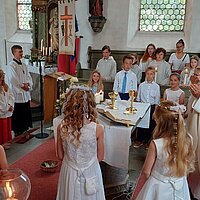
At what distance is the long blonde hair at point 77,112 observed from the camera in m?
2.31

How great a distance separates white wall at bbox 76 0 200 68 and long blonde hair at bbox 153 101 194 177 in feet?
19.8

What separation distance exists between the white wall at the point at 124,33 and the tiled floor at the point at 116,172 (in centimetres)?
382

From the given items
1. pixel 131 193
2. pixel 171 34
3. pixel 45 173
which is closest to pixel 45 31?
pixel 171 34

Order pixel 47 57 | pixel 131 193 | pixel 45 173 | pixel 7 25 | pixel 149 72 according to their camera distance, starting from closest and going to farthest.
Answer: pixel 131 193 → pixel 45 173 → pixel 149 72 → pixel 47 57 → pixel 7 25

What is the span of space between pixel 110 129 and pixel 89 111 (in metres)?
0.83

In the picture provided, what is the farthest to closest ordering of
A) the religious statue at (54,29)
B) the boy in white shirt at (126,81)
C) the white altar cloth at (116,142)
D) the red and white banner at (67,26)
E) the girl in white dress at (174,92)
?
the religious statue at (54,29), the red and white banner at (67,26), the boy in white shirt at (126,81), the girl in white dress at (174,92), the white altar cloth at (116,142)

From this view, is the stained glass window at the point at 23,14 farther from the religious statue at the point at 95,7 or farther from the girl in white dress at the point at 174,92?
the girl in white dress at the point at 174,92

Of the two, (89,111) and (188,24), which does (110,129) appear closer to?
(89,111)

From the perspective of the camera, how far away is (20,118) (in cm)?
550

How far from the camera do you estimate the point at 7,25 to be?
31.8 ft

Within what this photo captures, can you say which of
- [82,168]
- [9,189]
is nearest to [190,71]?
[82,168]

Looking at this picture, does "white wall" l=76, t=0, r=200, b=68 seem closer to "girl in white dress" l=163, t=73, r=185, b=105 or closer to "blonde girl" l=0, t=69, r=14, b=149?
"girl in white dress" l=163, t=73, r=185, b=105

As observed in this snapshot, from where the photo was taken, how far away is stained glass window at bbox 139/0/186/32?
8133 mm

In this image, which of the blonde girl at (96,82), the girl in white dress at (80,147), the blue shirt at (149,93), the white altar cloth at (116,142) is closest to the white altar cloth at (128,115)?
the white altar cloth at (116,142)
